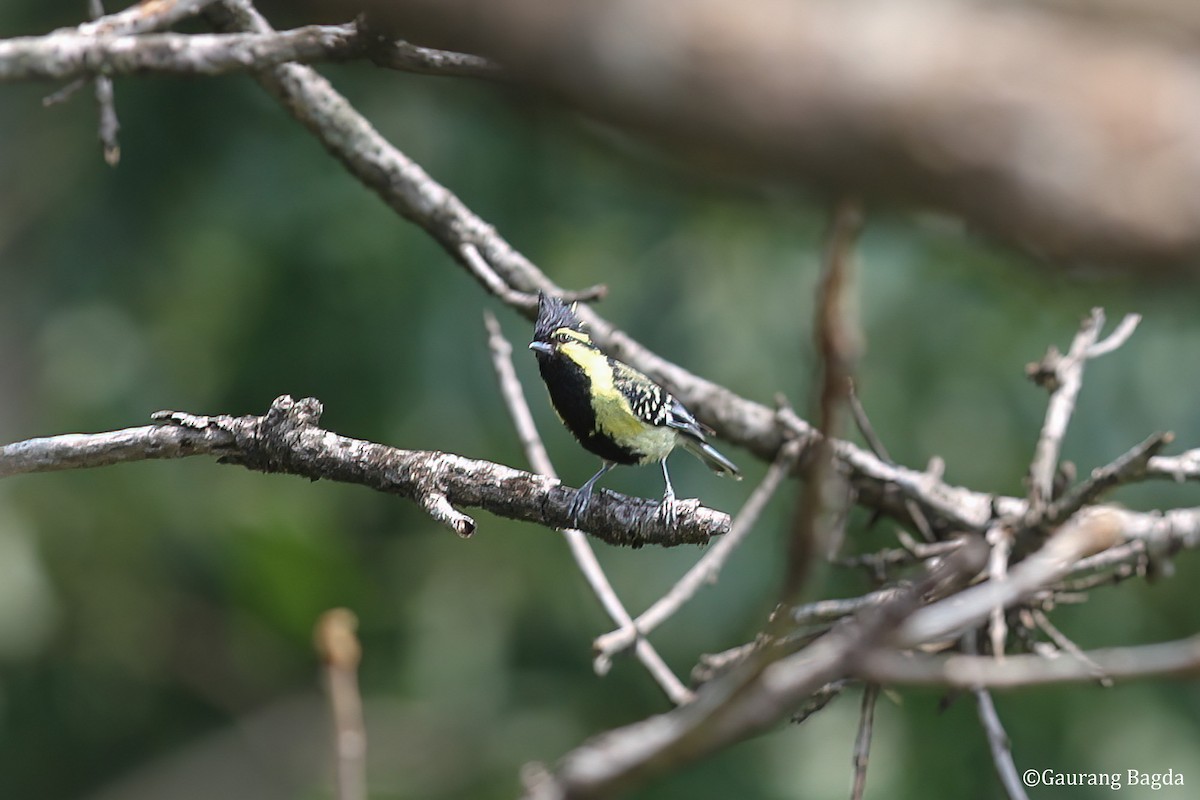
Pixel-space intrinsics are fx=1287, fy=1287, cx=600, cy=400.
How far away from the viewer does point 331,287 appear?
27.9 feet

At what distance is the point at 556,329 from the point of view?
12.0 ft

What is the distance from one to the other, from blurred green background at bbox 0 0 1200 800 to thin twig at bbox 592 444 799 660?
3298 mm

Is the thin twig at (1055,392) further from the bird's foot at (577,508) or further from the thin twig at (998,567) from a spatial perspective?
the bird's foot at (577,508)

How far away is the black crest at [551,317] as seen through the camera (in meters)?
3.52

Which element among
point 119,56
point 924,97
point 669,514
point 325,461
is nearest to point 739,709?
point 924,97

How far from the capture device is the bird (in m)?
3.65

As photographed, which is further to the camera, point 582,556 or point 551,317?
point 551,317

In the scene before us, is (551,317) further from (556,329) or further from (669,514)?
(669,514)

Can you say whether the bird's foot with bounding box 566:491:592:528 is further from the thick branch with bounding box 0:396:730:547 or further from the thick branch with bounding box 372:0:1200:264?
the thick branch with bounding box 372:0:1200:264

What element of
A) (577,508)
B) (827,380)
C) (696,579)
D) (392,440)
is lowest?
(827,380)

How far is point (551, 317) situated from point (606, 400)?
292 mm

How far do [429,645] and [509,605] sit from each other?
60 cm

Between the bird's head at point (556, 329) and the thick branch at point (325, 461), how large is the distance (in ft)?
3.44

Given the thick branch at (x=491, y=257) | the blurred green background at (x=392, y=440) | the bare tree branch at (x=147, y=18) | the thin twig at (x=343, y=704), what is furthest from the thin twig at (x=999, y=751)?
the blurred green background at (x=392, y=440)
